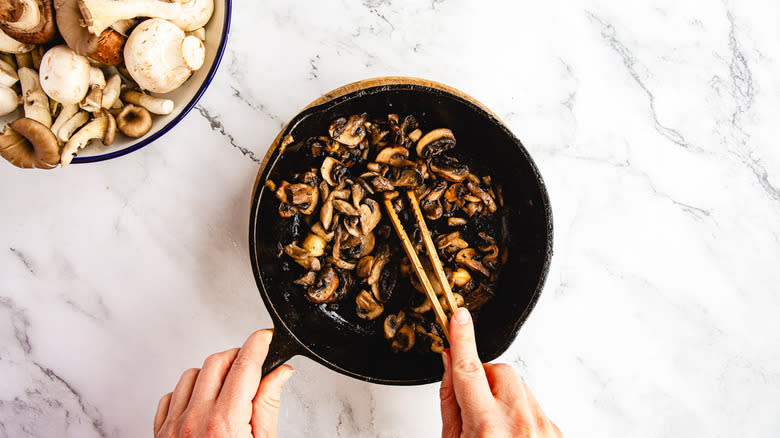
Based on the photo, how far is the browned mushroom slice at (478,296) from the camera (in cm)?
149

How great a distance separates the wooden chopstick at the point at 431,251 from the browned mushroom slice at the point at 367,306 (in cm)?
22

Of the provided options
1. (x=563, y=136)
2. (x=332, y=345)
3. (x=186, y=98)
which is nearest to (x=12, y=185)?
(x=186, y=98)

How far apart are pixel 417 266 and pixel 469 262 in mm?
181

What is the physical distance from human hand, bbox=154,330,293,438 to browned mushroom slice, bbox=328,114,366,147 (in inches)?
22.4

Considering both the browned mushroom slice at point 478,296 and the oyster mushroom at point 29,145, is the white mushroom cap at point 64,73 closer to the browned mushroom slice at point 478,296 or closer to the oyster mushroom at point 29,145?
the oyster mushroom at point 29,145

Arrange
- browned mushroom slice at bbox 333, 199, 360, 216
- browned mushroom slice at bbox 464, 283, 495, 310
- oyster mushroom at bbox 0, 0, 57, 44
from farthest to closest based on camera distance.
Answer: browned mushroom slice at bbox 464, 283, 495, 310
browned mushroom slice at bbox 333, 199, 360, 216
oyster mushroom at bbox 0, 0, 57, 44

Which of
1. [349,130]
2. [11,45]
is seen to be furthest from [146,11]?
[349,130]

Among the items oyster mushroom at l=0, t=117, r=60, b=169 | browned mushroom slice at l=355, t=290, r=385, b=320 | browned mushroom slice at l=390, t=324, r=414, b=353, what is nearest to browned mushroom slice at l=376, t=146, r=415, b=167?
browned mushroom slice at l=355, t=290, r=385, b=320

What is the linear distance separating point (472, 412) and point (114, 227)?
126 centimetres

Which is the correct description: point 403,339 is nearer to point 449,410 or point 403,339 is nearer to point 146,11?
point 449,410

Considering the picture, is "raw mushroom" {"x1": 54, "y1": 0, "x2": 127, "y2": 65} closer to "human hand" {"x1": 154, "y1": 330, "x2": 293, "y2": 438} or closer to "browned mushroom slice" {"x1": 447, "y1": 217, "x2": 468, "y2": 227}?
"human hand" {"x1": 154, "y1": 330, "x2": 293, "y2": 438}

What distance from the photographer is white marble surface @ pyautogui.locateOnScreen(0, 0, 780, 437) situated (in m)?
1.54

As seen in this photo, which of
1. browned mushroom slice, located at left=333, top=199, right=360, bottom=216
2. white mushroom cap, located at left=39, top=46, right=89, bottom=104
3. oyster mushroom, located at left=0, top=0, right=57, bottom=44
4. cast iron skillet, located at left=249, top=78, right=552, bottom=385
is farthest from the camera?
browned mushroom slice, located at left=333, top=199, right=360, bottom=216

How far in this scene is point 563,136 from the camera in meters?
1.58
